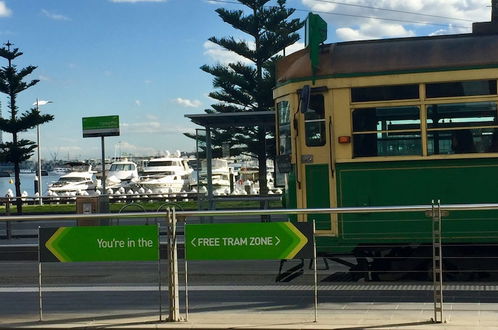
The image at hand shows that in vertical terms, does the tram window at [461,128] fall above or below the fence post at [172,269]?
above

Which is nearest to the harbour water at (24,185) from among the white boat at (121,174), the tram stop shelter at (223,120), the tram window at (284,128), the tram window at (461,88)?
the white boat at (121,174)

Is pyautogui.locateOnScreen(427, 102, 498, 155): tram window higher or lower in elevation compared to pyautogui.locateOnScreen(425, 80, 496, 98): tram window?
lower

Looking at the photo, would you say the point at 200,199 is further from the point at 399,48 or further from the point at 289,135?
the point at 399,48

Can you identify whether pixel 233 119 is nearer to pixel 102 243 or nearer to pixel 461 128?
pixel 461 128

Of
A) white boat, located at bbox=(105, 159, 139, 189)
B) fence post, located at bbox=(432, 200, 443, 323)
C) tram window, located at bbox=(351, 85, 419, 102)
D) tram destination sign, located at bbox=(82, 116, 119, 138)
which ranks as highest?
tram destination sign, located at bbox=(82, 116, 119, 138)

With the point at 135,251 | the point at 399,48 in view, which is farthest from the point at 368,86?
the point at 135,251

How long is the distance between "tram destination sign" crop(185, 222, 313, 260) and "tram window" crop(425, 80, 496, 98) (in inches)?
130

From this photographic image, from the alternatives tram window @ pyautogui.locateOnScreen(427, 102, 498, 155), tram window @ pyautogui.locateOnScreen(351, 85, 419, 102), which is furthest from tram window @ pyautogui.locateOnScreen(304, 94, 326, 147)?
tram window @ pyautogui.locateOnScreen(427, 102, 498, 155)

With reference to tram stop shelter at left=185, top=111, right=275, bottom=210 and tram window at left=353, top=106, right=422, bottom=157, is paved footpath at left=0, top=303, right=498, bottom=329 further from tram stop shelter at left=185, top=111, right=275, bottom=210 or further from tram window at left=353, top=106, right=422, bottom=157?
tram stop shelter at left=185, top=111, right=275, bottom=210

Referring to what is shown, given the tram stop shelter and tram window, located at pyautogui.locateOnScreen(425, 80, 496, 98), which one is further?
the tram stop shelter

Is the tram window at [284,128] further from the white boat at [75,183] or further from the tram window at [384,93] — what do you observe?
the white boat at [75,183]

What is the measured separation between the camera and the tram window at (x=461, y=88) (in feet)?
30.5

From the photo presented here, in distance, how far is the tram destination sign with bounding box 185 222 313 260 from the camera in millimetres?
7180

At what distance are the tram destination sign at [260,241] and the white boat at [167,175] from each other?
42600mm
